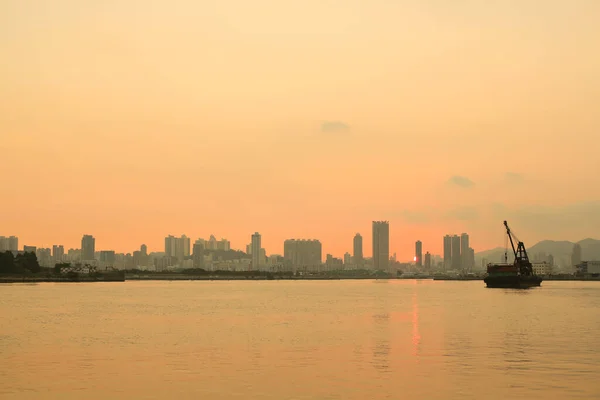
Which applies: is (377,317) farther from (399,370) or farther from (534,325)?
(399,370)

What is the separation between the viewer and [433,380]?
35.8 m

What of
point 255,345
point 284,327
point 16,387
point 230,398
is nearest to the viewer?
point 230,398

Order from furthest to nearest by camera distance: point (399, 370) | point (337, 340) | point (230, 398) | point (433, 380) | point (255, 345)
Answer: point (337, 340), point (255, 345), point (399, 370), point (433, 380), point (230, 398)

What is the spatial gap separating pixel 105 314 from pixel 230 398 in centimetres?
5932

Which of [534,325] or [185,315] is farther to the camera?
[185,315]

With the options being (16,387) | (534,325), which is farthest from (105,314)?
(16,387)

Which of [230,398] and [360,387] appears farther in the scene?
[360,387]

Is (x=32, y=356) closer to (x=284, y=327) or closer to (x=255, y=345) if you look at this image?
(x=255, y=345)

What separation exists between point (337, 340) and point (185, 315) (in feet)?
112

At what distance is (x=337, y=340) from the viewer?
5459 cm

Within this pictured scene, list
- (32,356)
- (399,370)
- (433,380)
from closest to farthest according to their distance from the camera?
1. (433,380)
2. (399,370)
3. (32,356)

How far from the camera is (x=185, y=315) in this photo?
84.6 metres

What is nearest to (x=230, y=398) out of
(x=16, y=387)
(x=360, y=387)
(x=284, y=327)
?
(x=360, y=387)

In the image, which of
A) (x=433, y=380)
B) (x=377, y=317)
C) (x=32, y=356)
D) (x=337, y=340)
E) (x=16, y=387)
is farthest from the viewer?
(x=377, y=317)
